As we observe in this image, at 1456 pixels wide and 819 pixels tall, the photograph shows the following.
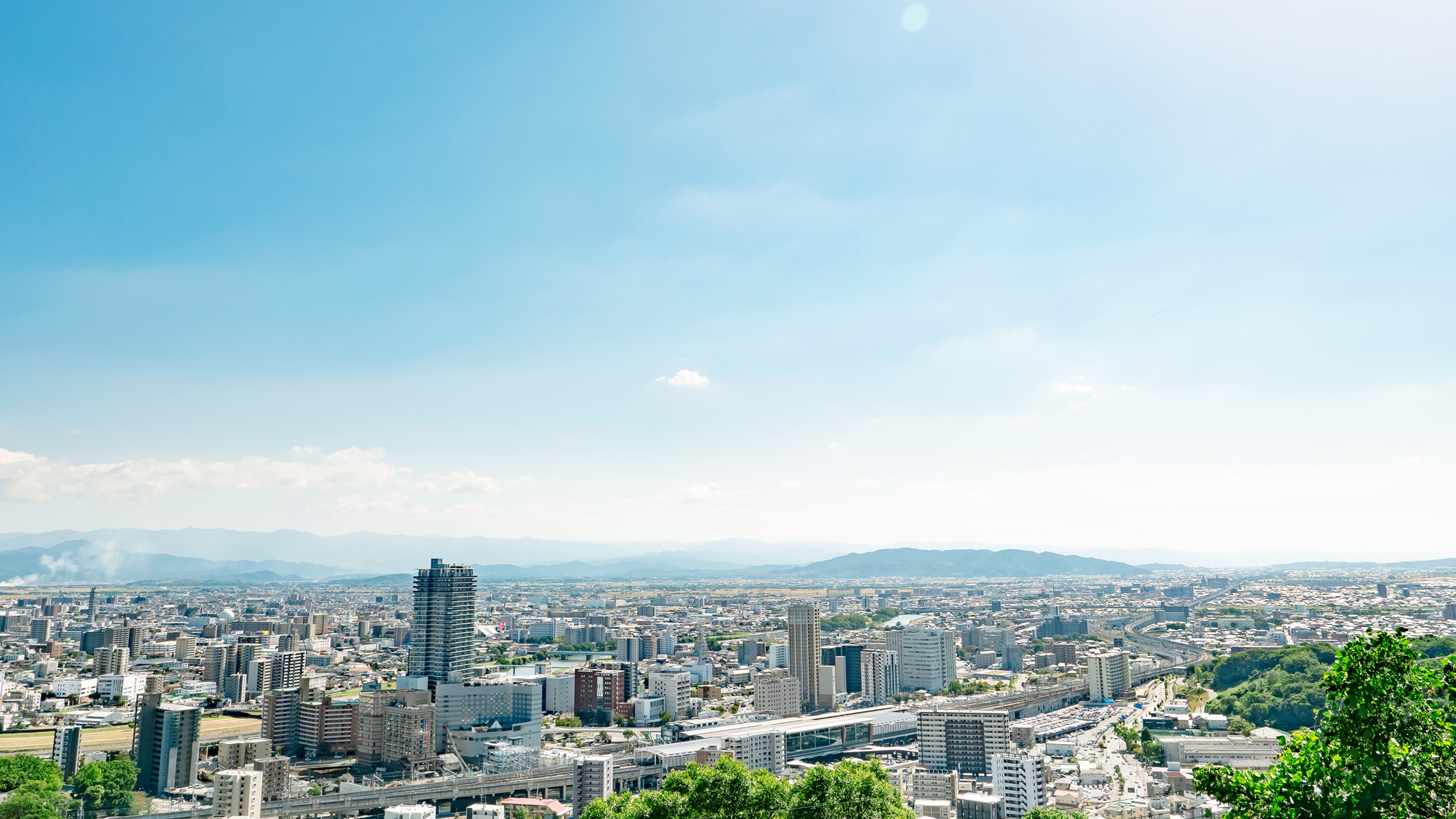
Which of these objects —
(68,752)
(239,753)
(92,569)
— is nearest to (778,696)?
(239,753)

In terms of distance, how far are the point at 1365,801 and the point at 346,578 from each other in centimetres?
19317

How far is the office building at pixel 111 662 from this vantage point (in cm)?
4241

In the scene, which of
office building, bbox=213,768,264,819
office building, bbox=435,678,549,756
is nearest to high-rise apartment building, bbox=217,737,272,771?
office building, bbox=213,768,264,819

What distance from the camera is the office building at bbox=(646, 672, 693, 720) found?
34.7 meters

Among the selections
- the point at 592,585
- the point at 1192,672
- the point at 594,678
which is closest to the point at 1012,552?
the point at 592,585

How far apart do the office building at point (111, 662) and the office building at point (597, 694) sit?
23.4 m

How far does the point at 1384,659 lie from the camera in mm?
3734

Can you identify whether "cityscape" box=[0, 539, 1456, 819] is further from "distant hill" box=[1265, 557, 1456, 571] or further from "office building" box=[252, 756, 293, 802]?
"distant hill" box=[1265, 557, 1456, 571]

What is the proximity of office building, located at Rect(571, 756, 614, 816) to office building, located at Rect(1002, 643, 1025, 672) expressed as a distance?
3446cm

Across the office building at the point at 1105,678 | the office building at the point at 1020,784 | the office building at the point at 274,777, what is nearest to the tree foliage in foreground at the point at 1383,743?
the office building at the point at 1020,784

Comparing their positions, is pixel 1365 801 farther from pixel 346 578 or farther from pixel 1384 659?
pixel 346 578

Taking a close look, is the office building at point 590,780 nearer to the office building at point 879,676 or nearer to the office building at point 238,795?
the office building at point 238,795

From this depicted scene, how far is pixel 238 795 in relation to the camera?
1902 centimetres

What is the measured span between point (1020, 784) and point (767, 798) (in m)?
12.1
